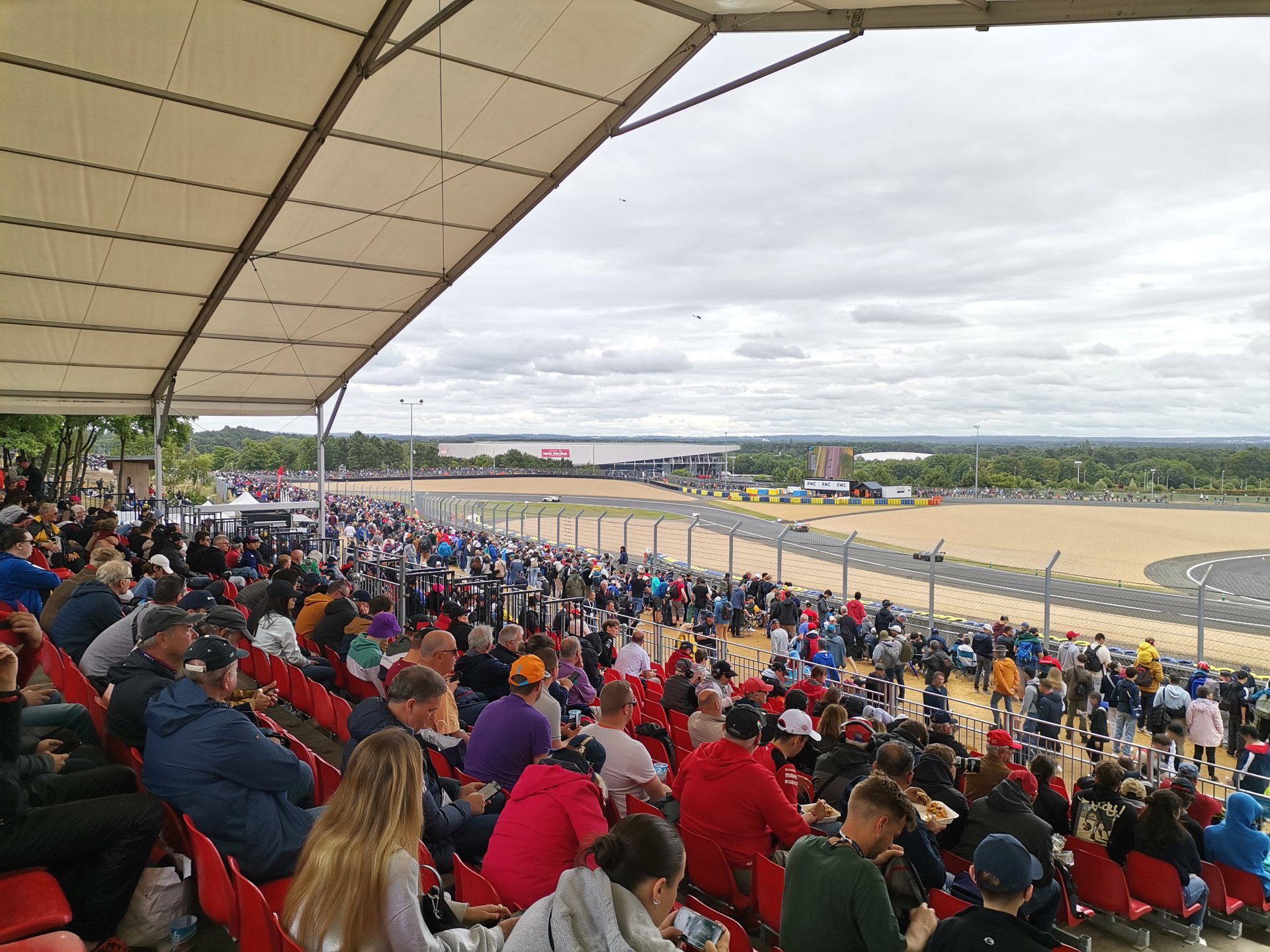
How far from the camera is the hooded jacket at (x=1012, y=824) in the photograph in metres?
3.80

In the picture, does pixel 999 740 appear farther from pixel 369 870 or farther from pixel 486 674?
pixel 369 870

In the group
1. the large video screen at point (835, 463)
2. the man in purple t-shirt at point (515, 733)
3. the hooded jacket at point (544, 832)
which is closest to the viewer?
the hooded jacket at point (544, 832)

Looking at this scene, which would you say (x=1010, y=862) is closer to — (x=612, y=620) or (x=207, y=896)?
(x=207, y=896)

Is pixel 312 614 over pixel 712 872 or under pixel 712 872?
over

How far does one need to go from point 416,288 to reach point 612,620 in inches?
366

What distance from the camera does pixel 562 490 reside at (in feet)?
251

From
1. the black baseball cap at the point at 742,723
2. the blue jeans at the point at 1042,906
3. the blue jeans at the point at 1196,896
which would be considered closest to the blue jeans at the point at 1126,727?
the blue jeans at the point at 1196,896

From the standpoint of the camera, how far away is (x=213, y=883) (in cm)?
312

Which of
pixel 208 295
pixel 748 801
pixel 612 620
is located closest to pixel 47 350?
pixel 208 295

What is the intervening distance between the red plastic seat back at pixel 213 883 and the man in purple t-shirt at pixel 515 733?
55.2 inches

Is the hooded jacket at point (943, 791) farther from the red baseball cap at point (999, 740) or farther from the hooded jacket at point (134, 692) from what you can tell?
the hooded jacket at point (134, 692)

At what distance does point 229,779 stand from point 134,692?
1.08 meters

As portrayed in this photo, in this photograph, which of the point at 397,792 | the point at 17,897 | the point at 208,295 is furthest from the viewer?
the point at 208,295

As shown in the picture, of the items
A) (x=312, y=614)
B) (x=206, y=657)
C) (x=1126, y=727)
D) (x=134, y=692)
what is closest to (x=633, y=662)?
(x=312, y=614)
